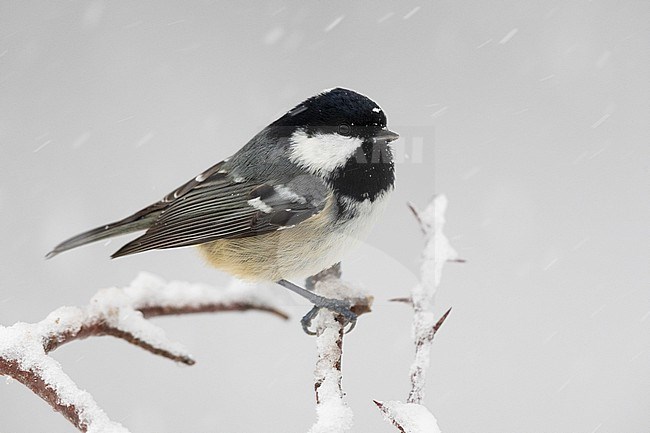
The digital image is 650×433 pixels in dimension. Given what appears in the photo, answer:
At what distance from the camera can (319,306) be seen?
1.70 meters

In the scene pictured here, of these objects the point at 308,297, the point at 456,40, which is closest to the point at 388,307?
the point at 308,297

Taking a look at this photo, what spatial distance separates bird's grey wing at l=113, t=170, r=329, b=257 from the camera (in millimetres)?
1834

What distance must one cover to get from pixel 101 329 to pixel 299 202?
61 cm

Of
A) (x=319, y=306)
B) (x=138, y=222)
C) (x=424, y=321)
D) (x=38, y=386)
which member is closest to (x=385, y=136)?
(x=319, y=306)

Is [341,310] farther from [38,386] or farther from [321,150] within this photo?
[38,386]

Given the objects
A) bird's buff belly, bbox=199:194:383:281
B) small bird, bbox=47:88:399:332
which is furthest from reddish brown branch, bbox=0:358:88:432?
bird's buff belly, bbox=199:194:383:281

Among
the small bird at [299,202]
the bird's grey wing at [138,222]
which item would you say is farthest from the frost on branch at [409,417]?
the bird's grey wing at [138,222]

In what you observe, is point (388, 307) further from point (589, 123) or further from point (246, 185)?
point (589, 123)

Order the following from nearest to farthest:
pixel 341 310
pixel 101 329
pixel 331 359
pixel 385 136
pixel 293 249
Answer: pixel 331 359, pixel 101 329, pixel 341 310, pixel 385 136, pixel 293 249

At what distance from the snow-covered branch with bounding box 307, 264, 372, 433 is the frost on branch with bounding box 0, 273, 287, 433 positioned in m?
0.16

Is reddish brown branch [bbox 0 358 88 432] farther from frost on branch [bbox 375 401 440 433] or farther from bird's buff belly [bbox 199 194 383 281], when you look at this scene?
bird's buff belly [bbox 199 194 383 281]

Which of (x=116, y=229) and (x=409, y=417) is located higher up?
(x=116, y=229)

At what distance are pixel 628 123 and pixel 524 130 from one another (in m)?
0.53

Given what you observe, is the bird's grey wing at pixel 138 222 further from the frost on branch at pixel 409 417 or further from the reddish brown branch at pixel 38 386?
the frost on branch at pixel 409 417
